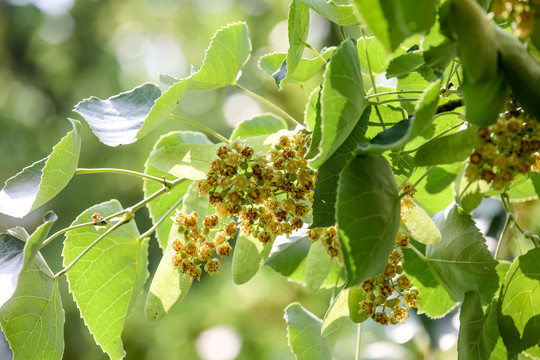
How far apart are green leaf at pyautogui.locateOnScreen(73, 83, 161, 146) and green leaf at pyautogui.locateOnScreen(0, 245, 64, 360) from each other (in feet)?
0.75

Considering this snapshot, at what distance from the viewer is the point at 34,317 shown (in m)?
0.90

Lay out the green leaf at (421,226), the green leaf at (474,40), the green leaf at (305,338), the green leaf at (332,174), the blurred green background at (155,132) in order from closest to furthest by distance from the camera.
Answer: the green leaf at (474,40)
the green leaf at (332,174)
the green leaf at (421,226)
the green leaf at (305,338)
the blurred green background at (155,132)

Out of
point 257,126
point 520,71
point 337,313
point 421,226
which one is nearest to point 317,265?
point 337,313

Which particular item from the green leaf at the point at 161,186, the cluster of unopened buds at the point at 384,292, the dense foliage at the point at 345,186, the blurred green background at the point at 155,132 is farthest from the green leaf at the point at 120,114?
the blurred green background at the point at 155,132

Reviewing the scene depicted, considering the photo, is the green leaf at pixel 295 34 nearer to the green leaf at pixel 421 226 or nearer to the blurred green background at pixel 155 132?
the green leaf at pixel 421 226

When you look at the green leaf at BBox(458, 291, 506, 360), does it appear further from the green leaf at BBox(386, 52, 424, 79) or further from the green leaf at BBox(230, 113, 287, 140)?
the green leaf at BBox(230, 113, 287, 140)

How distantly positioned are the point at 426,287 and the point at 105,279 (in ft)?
1.99

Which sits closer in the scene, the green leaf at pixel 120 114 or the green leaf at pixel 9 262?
the green leaf at pixel 9 262

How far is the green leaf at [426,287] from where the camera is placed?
972 mm

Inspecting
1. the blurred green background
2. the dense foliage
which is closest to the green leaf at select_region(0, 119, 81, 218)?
the dense foliage

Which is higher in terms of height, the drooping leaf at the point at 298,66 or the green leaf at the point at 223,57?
the green leaf at the point at 223,57

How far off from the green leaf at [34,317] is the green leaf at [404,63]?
2.05 feet

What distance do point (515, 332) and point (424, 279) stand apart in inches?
8.4

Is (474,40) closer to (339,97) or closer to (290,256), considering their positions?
(339,97)
